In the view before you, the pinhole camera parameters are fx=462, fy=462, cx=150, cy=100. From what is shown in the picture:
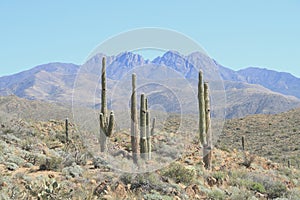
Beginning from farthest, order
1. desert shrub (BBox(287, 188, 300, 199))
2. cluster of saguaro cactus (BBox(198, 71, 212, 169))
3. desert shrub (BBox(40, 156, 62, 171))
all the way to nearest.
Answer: cluster of saguaro cactus (BBox(198, 71, 212, 169))
desert shrub (BBox(40, 156, 62, 171))
desert shrub (BBox(287, 188, 300, 199))

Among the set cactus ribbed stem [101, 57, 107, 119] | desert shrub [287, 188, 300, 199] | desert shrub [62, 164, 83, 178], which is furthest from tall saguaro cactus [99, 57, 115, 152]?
desert shrub [287, 188, 300, 199]

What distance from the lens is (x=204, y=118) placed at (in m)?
17.7

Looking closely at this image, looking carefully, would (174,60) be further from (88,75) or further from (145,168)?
(145,168)

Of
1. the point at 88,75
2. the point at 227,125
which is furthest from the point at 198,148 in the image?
the point at 227,125

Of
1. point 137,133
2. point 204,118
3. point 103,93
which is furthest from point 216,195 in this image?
point 103,93

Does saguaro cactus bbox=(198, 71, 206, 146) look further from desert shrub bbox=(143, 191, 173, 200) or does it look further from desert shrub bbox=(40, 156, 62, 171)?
desert shrub bbox=(143, 191, 173, 200)

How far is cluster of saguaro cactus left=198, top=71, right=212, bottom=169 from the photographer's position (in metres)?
17.5

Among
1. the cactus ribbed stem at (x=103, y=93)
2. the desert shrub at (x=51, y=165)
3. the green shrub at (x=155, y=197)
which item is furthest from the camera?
the cactus ribbed stem at (x=103, y=93)

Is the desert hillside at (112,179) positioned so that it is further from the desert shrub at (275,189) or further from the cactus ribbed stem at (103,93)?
the cactus ribbed stem at (103,93)

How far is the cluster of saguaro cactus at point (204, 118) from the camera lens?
17.5 metres

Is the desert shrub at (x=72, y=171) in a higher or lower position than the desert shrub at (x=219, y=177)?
higher

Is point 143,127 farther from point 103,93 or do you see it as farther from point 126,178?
point 126,178

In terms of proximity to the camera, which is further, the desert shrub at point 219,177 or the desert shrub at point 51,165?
→ the desert shrub at point 219,177

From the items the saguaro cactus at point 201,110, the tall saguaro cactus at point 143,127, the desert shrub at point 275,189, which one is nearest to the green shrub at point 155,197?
the desert shrub at point 275,189
